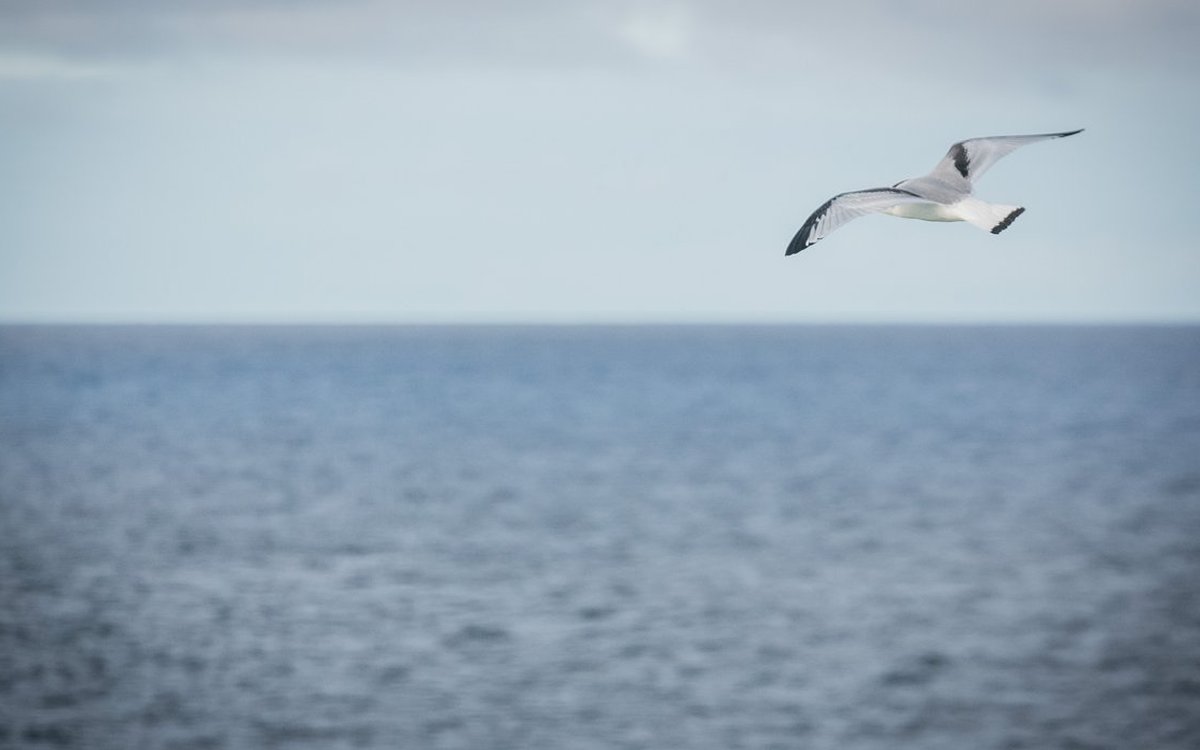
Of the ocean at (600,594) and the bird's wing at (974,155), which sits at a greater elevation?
the bird's wing at (974,155)

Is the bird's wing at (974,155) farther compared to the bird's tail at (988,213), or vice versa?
the bird's wing at (974,155)

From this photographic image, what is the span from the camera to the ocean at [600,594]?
30.8 meters

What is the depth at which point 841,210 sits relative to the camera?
429 cm

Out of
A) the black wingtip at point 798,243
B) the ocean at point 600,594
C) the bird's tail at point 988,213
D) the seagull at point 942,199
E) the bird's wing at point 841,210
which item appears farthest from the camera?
the ocean at point 600,594

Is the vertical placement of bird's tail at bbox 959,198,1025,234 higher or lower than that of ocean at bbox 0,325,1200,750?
higher

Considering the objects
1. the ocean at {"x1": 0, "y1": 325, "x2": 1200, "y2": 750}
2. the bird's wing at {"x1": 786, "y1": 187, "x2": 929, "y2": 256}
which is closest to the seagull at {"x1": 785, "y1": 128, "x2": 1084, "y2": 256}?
the bird's wing at {"x1": 786, "y1": 187, "x2": 929, "y2": 256}

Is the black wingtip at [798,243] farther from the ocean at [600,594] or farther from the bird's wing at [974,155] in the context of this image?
the ocean at [600,594]

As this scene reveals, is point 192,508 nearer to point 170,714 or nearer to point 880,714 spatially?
point 170,714

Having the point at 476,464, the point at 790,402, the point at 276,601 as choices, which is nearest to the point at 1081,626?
the point at 276,601

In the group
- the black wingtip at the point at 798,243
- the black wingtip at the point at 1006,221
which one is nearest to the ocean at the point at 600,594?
the black wingtip at the point at 1006,221

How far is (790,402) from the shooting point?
455ft

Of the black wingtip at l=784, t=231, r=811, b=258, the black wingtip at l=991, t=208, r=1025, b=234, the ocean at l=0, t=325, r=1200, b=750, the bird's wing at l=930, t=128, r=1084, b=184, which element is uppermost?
the bird's wing at l=930, t=128, r=1084, b=184

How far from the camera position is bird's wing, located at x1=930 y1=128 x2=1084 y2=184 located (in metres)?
5.28

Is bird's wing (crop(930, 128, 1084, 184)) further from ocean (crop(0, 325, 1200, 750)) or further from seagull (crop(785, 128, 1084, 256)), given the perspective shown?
ocean (crop(0, 325, 1200, 750))
